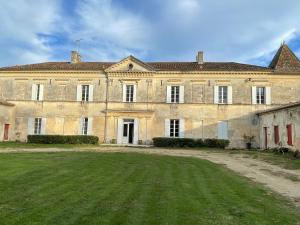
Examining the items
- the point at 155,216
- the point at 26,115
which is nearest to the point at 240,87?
the point at 26,115

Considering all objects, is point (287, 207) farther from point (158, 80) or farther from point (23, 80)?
point (23, 80)

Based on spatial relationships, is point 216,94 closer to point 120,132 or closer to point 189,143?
point 189,143

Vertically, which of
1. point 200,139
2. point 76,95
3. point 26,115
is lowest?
point 200,139

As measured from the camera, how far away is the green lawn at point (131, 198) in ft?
17.5

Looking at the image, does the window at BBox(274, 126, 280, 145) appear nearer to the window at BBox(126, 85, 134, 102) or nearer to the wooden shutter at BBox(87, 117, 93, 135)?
the window at BBox(126, 85, 134, 102)

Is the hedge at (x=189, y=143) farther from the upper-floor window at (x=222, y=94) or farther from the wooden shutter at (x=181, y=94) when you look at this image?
the wooden shutter at (x=181, y=94)

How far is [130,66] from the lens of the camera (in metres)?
27.2

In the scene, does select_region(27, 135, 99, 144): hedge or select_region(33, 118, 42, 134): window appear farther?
select_region(33, 118, 42, 134): window

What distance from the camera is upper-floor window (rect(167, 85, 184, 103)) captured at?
26.7 meters

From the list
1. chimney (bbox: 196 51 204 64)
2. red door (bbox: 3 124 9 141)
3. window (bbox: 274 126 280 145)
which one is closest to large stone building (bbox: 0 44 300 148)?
red door (bbox: 3 124 9 141)

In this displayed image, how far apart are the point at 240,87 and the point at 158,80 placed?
682cm

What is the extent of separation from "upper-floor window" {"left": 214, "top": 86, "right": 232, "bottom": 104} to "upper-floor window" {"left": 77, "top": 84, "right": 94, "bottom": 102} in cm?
1054

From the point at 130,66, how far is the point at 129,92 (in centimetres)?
223

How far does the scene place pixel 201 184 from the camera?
851cm
